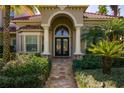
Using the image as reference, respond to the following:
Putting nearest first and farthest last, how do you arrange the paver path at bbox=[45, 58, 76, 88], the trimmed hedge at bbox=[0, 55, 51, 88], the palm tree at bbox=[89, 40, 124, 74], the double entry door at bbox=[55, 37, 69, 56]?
the trimmed hedge at bbox=[0, 55, 51, 88]
the paver path at bbox=[45, 58, 76, 88]
the palm tree at bbox=[89, 40, 124, 74]
the double entry door at bbox=[55, 37, 69, 56]

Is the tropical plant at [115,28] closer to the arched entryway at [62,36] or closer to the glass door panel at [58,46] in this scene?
the arched entryway at [62,36]

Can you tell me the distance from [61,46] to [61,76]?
10983 mm

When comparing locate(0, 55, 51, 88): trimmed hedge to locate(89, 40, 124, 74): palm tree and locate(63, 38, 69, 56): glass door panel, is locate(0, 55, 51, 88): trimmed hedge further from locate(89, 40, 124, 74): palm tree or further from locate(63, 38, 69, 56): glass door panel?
locate(63, 38, 69, 56): glass door panel

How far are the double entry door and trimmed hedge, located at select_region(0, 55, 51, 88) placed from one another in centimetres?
1234

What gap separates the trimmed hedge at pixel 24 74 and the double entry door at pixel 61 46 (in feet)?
40.5

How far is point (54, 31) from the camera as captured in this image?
32781 mm

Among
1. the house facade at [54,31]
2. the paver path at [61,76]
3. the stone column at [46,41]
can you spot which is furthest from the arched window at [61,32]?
the paver path at [61,76]

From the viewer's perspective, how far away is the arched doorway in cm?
3311

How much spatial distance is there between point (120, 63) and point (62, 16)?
921 centimetres

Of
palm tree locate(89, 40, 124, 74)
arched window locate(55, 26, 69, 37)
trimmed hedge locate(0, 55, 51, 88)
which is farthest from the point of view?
arched window locate(55, 26, 69, 37)

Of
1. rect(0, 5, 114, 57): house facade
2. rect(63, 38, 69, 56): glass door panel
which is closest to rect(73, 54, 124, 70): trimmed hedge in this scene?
rect(0, 5, 114, 57): house facade

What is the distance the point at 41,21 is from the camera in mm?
29703

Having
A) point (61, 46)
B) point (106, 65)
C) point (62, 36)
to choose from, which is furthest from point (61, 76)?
point (62, 36)
